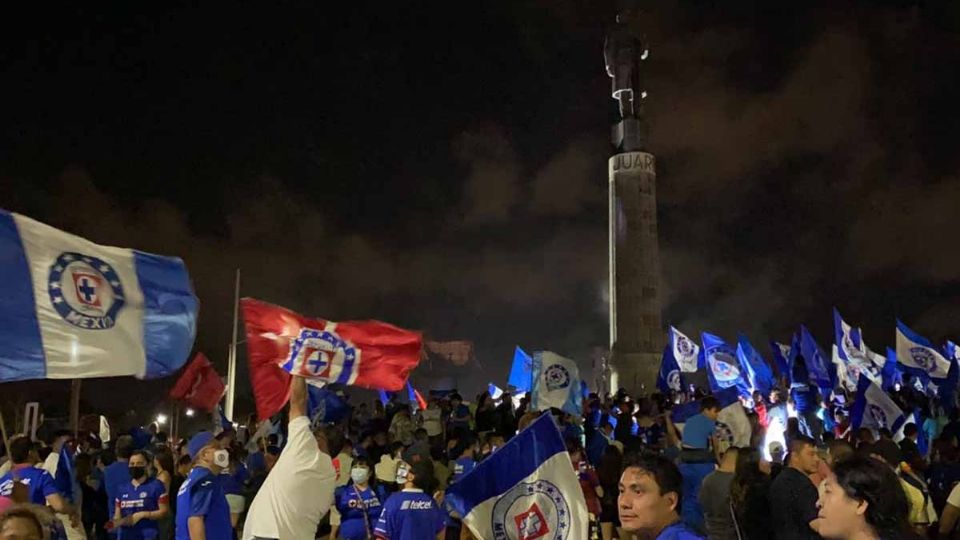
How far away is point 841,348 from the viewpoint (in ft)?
74.9

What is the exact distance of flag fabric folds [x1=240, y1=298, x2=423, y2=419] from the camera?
288 inches

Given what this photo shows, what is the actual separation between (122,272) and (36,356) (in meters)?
1.10

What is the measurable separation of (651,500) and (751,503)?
2858 millimetres

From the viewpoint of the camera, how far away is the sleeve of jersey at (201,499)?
6.53 meters

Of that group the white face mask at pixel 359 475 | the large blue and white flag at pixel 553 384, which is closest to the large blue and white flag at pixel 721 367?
the large blue and white flag at pixel 553 384

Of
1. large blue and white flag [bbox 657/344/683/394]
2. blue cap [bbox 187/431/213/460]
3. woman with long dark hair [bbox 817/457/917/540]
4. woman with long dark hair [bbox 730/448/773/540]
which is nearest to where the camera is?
woman with long dark hair [bbox 817/457/917/540]

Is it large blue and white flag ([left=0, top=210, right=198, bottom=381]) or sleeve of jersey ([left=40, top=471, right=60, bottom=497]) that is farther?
sleeve of jersey ([left=40, top=471, right=60, bottom=497])

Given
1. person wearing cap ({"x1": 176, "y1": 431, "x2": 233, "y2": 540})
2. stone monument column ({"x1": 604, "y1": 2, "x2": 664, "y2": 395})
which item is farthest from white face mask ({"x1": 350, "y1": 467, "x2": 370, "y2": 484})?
stone monument column ({"x1": 604, "y1": 2, "x2": 664, "y2": 395})

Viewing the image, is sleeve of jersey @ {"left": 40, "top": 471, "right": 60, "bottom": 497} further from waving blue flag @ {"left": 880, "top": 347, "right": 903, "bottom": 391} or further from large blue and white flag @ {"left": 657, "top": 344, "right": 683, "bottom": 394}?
waving blue flag @ {"left": 880, "top": 347, "right": 903, "bottom": 391}

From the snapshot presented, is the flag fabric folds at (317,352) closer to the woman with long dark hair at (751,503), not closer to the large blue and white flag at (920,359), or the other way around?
the woman with long dark hair at (751,503)

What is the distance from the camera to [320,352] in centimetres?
764

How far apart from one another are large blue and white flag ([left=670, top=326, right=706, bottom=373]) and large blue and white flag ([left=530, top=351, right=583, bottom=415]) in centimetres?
829

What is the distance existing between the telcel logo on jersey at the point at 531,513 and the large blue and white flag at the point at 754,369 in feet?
56.5

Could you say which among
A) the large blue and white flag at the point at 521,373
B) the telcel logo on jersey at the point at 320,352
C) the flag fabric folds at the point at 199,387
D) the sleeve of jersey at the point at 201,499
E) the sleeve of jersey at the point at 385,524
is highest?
the large blue and white flag at the point at 521,373
